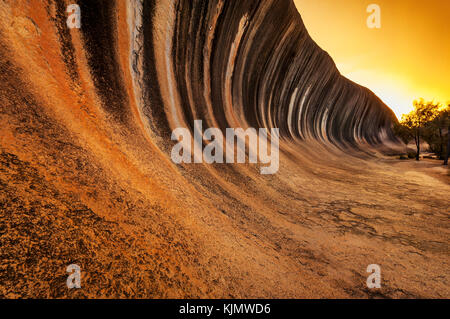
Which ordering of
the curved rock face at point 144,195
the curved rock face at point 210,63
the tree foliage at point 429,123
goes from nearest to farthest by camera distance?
the curved rock face at point 144,195
the curved rock face at point 210,63
the tree foliage at point 429,123

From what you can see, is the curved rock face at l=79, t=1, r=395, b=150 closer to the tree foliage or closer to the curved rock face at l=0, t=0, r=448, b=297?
the curved rock face at l=0, t=0, r=448, b=297

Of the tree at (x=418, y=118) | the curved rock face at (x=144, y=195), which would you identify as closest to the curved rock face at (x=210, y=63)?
the curved rock face at (x=144, y=195)

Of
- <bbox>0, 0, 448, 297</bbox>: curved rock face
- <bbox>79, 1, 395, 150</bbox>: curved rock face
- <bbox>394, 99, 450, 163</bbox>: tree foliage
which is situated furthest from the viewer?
<bbox>394, 99, 450, 163</bbox>: tree foliage

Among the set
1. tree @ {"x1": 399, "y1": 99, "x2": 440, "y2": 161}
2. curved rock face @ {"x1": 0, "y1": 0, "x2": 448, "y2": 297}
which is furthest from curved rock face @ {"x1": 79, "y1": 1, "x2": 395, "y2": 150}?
tree @ {"x1": 399, "y1": 99, "x2": 440, "y2": 161}

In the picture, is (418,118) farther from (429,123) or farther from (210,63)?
(210,63)

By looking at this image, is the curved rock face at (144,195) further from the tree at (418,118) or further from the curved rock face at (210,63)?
the tree at (418,118)
